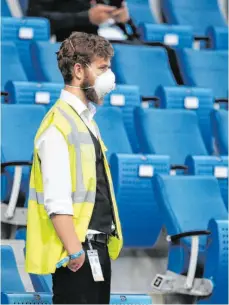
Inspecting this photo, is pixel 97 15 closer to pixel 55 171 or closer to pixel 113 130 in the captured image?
pixel 113 130

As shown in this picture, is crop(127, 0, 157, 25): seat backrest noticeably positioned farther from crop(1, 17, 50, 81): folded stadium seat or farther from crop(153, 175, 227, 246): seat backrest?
crop(153, 175, 227, 246): seat backrest

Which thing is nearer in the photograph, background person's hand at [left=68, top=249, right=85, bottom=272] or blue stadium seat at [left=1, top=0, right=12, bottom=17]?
background person's hand at [left=68, top=249, right=85, bottom=272]

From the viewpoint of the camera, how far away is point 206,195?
11.1ft

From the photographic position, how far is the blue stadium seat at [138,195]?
3.37m

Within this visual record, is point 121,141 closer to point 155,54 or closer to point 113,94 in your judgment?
point 113,94

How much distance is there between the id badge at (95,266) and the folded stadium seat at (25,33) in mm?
2153

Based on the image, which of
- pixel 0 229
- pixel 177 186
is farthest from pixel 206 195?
pixel 0 229

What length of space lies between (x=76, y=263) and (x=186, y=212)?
1.29 metres

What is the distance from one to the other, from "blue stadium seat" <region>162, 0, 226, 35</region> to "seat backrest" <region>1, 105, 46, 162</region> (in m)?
1.65

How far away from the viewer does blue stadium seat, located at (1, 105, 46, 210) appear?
336 cm

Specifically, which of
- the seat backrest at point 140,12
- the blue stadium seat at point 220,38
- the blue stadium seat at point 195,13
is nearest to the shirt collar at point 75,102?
the blue stadium seat at point 220,38

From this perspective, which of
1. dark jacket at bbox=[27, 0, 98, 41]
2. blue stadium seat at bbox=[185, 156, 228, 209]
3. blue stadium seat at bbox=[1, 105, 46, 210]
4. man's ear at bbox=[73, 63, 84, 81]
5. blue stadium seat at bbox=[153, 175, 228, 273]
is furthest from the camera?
dark jacket at bbox=[27, 0, 98, 41]

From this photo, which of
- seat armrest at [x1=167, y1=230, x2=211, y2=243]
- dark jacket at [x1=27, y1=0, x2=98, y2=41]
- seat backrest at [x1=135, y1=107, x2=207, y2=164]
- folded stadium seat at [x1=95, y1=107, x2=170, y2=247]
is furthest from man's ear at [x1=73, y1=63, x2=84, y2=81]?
dark jacket at [x1=27, y1=0, x2=98, y2=41]

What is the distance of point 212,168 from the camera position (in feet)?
11.7
